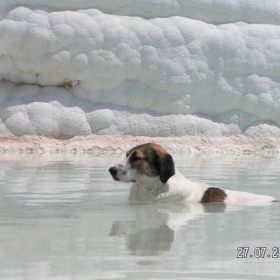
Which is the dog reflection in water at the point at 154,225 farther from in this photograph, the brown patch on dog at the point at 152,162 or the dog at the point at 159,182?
the brown patch on dog at the point at 152,162

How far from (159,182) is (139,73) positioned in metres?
14.8

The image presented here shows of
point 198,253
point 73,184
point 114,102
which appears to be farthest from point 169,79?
point 198,253

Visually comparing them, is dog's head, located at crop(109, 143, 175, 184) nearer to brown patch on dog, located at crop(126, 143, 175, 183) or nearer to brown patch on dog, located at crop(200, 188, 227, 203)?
brown patch on dog, located at crop(126, 143, 175, 183)

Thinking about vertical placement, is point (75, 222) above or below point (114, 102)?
above

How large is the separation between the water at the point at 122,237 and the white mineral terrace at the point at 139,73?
1186cm

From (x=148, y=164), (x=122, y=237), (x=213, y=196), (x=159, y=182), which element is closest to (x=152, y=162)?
(x=148, y=164)

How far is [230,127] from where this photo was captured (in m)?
22.9

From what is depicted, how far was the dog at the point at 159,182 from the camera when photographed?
290 inches

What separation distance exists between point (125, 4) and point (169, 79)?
2.38 m

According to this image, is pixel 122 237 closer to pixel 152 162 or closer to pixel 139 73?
pixel 152 162

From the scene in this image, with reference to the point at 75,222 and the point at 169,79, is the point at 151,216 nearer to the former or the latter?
the point at 75,222

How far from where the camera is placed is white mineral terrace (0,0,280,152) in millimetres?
21188

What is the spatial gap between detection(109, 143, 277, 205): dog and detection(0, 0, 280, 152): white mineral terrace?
12580mm

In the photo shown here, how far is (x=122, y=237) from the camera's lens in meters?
5.38
